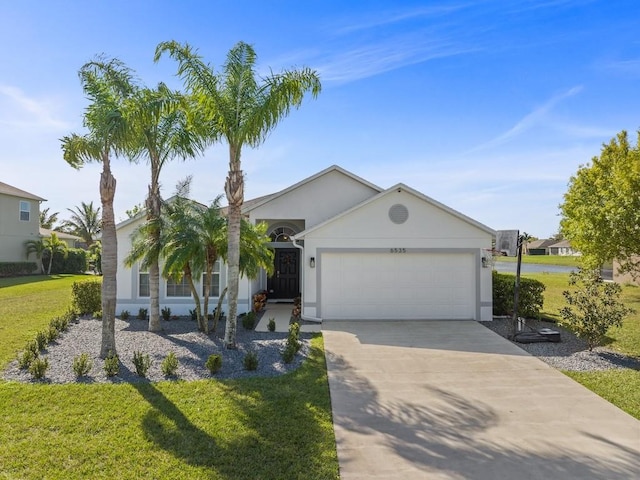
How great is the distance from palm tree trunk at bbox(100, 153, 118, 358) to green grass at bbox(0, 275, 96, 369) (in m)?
2.29

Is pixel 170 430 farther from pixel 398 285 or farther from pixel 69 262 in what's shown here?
pixel 69 262

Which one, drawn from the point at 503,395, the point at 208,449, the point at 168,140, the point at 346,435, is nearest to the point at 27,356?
the point at 208,449

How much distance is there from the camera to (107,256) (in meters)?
8.77

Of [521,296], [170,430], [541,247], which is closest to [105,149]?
[170,430]

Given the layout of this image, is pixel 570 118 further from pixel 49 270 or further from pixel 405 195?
pixel 49 270

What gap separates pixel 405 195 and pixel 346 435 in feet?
32.1

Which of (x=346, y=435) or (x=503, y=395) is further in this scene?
(x=503, y=395)

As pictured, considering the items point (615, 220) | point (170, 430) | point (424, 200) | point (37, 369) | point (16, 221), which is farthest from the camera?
point (16, 221)

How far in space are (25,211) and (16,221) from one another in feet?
4.28

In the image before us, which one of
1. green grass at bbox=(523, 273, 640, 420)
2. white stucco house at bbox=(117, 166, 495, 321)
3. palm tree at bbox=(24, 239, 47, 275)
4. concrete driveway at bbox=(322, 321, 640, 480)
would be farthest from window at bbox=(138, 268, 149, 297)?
palm tree at bbox=(24, 239, 47, 275)

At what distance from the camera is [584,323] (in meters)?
9.59

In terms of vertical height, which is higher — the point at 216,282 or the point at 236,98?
the point at 236,98

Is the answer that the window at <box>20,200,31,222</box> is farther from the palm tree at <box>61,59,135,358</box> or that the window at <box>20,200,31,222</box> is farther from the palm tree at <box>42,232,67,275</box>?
the palm tree at <box>61,59,135,358</box>

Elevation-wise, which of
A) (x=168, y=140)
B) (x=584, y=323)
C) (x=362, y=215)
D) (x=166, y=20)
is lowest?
(x=584, y=323)
